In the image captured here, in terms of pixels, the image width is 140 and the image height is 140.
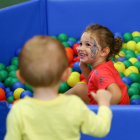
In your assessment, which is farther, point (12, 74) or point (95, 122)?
point (12, 74)

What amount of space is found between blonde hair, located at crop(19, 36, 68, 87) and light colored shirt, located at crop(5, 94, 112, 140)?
6 centimetres

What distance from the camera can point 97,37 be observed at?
130cm

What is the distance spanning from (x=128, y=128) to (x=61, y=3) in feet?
5.03

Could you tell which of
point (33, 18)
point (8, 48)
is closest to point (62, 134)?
point (8, 48)

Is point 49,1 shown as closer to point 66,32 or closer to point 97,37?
point 66,32

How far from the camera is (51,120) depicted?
61cm

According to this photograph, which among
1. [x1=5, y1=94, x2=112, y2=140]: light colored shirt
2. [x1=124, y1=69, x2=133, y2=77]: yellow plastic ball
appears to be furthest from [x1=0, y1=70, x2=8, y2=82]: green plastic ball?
[x1=5, y1=94, x2=112, y2=140]: light colored shirt

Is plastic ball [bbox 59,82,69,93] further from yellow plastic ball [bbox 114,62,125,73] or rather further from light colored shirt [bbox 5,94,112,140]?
light colored shirt [bbox 5,94,112,140]

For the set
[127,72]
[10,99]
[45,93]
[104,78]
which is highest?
[45,93]

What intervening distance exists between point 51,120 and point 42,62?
149mm

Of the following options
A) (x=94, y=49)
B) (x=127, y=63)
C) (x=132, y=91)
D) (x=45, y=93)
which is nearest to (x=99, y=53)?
(x=94, y=49)

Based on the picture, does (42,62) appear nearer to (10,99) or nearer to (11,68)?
(10,99)

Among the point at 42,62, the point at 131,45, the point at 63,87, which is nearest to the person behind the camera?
the point at 42,62

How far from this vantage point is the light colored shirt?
60cm
